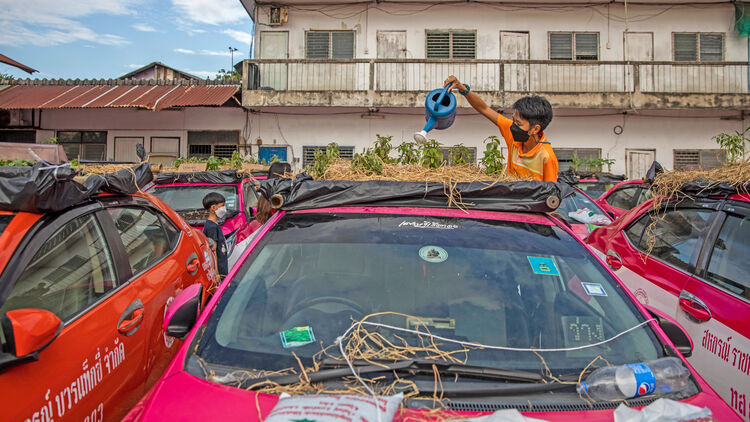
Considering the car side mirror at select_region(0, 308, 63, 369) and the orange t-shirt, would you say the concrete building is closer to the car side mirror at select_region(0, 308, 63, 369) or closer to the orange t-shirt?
the orange t-shirt

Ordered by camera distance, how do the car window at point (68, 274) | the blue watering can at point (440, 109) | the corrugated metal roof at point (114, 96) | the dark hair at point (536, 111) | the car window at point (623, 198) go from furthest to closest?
the corrugated metal roof at point (114, 96), the car window at point (623, 198), the dark hair at point (536, 111), the blue watering can at point (440, 109), the car window at point (68, 274)

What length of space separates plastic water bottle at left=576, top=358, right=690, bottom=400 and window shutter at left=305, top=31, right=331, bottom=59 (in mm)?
15925

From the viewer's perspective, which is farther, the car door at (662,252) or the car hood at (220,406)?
Answer: the car door at (662,252)

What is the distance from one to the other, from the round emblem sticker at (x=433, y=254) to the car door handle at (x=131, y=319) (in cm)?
169

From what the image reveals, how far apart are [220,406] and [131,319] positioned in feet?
4.73

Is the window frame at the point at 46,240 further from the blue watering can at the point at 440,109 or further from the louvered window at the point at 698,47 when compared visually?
the louvered window at the point at 698,47

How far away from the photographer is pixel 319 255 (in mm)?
2352

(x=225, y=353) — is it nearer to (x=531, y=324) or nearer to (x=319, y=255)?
(x=319, y=255)

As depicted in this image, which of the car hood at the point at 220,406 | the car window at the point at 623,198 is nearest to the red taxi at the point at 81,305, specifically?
the car hood at the point at 220,406

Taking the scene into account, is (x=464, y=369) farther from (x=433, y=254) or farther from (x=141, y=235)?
(x=141, y=235)

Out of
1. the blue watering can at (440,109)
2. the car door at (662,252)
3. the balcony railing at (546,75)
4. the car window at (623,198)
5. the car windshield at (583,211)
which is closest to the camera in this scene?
the car door at (662,252)

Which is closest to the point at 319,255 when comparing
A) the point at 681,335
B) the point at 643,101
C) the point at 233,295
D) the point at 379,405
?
the point at 233,295

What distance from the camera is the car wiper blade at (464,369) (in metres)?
1.78

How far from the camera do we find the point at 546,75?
1502cm
